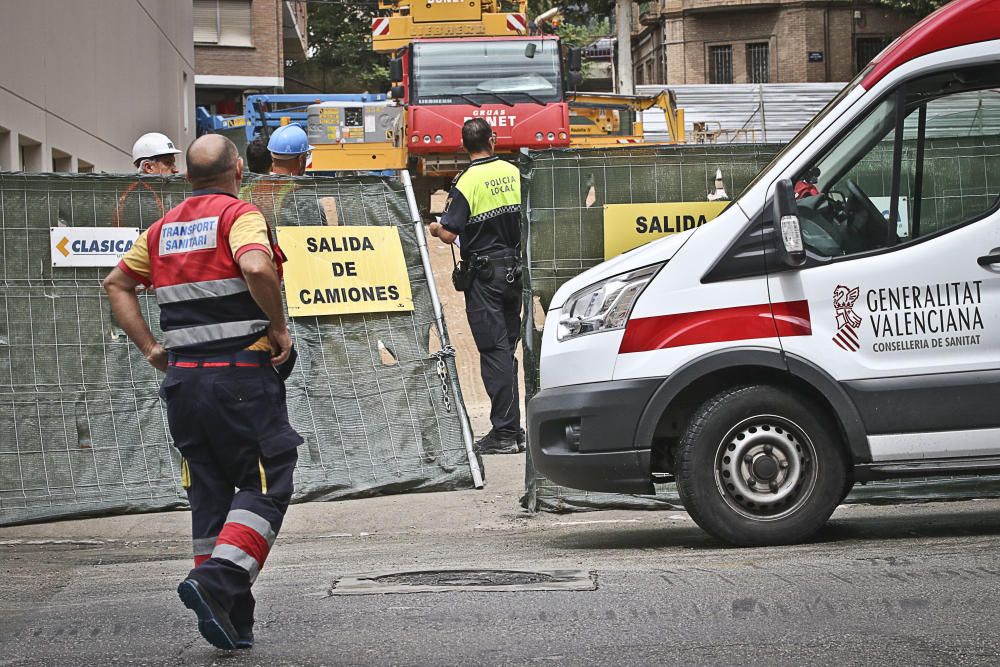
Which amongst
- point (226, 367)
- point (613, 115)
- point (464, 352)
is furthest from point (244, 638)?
point (613, 115)

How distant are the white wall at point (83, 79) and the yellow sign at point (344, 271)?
16.1 ft

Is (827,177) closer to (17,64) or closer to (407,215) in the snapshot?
(407,215)

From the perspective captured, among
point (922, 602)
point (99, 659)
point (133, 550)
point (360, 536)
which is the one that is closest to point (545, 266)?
point (360, 536)

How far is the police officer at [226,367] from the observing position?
4.82m

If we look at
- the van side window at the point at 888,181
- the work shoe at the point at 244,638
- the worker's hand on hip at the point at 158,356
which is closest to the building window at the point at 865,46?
the van side window at the point at 888,181

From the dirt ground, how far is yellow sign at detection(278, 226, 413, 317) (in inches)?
88.5

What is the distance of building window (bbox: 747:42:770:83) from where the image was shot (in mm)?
54812

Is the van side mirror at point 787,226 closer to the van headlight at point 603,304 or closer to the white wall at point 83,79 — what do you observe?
the van headlight at point 603,304

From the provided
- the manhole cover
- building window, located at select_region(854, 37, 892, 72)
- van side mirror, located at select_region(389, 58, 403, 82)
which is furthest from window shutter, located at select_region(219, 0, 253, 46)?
the manhole cover

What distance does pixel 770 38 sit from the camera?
2143 inches

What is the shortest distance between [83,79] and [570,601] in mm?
13237

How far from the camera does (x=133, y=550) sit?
297 inches

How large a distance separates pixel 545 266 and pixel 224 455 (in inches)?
135

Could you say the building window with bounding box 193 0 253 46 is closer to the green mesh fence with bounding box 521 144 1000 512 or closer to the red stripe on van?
the green mesh fence with bounding box 521 144 1000 512
